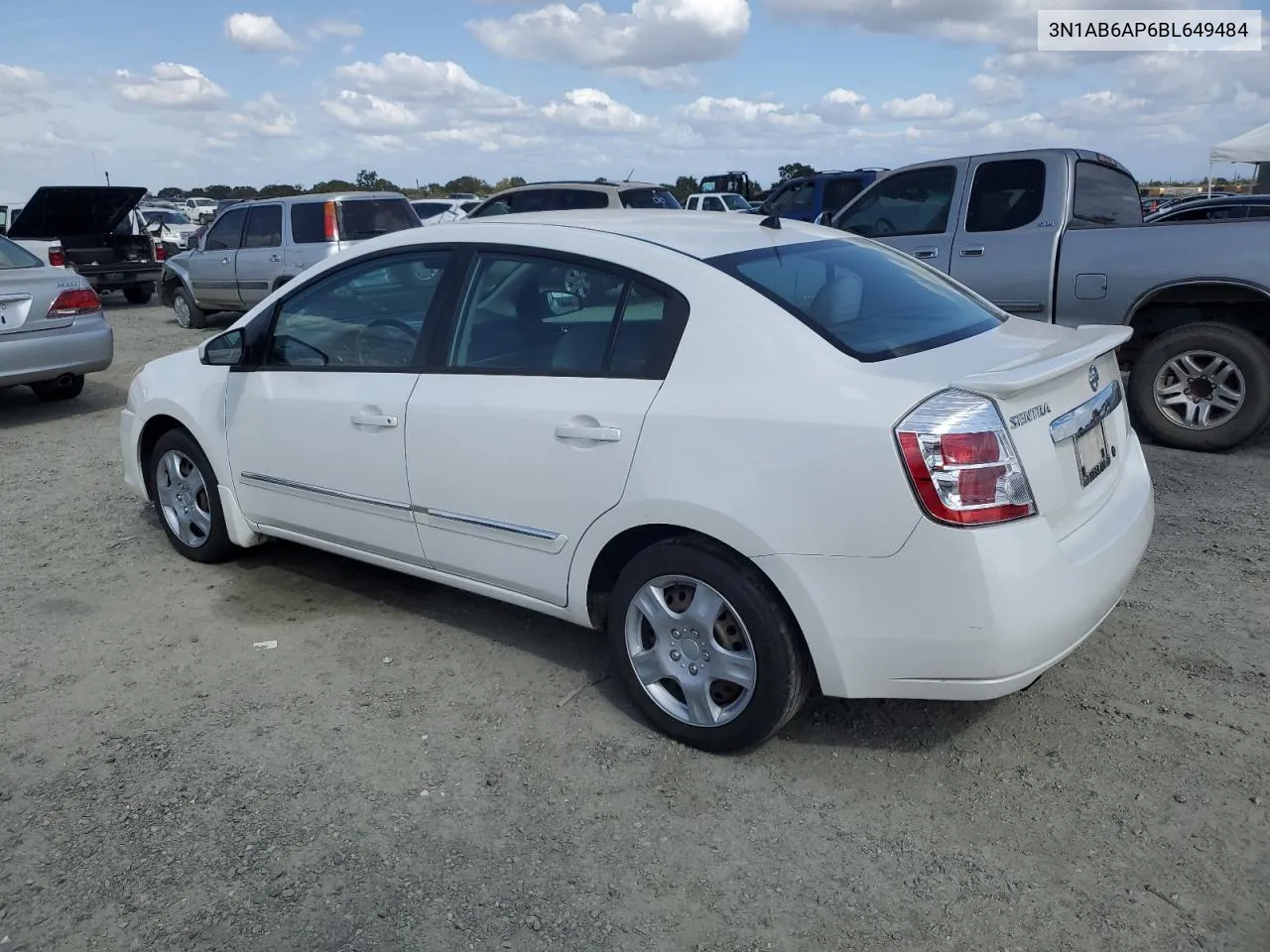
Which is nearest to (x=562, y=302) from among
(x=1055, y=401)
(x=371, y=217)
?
(x=1055, y=401)

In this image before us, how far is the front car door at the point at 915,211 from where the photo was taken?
306 inches

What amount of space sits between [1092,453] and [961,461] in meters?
0.75

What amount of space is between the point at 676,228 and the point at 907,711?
187cm

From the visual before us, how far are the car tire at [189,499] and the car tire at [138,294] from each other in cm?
1467

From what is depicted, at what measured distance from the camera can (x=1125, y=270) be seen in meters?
6.76

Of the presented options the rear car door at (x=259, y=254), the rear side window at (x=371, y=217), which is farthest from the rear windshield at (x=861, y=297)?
the rear car door at (x=259, y=254)

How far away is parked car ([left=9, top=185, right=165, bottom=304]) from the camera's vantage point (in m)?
16.5

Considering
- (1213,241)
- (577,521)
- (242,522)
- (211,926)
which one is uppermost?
(1213,241)

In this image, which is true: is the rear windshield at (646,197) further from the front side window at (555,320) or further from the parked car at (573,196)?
the front side window at (555,320)

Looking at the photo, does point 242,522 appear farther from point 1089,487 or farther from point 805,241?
point 1089,487

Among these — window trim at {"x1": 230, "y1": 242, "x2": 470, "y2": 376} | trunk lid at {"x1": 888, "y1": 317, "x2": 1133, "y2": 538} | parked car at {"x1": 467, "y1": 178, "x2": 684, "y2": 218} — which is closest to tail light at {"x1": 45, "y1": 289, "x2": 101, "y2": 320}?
window trim at {"x1": 230, "y1": 242, "x2": 470, "y2": 376}

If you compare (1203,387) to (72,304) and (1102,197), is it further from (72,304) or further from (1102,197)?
(72,304)

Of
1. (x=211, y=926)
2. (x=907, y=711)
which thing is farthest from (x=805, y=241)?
(x=211, y=926)

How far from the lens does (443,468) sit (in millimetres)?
3764
